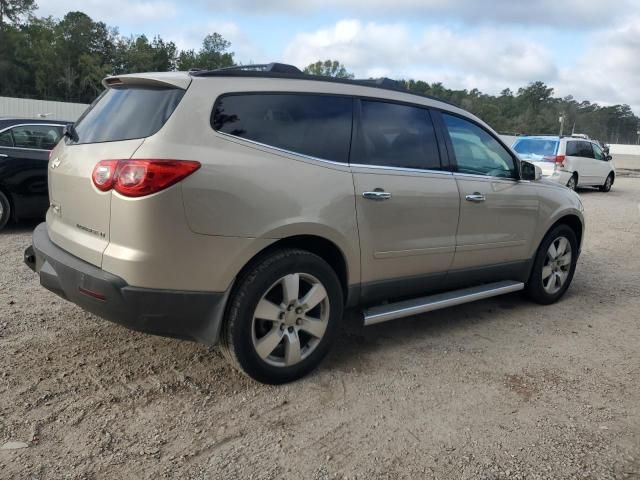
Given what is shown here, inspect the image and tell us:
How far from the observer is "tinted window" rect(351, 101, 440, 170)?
3721 millimetres

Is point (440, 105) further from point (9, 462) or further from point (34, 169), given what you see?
point (34, 169)

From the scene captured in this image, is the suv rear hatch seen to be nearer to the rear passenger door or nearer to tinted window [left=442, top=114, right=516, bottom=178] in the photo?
the rear passenger door

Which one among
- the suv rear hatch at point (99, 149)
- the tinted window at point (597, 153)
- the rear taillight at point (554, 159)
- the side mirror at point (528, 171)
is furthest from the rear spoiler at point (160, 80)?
the tinted window at point (597, 153)

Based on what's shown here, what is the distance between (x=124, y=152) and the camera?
9.52 ft

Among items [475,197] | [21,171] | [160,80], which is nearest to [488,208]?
[475,197]

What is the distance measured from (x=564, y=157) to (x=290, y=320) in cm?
1461

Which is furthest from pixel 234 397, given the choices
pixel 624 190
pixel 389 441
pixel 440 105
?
pixel 624 190

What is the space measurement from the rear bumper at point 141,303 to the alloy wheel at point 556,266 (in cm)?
348

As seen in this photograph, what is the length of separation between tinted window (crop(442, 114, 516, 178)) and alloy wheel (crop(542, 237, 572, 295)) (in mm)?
1005

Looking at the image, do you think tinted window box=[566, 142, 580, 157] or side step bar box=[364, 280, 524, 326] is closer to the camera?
side step bar box=[364, 280, 524, 326]

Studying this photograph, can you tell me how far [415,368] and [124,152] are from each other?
2.28 metres

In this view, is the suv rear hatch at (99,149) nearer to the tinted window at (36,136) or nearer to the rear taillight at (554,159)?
the tinted window at (36,136)

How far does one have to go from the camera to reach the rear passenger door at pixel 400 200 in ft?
11.9

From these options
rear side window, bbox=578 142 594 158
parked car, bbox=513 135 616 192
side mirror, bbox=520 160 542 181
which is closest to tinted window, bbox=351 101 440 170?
side mirror, bbox=520 160 542 181
